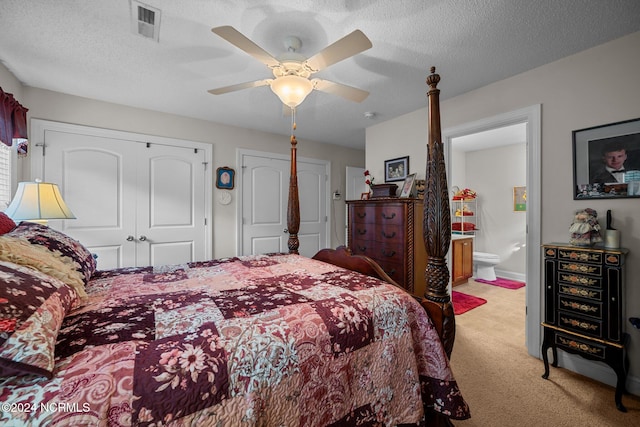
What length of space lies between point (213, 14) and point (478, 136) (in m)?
3.96

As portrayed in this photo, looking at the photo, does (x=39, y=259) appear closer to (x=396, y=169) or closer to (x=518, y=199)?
(x=396, y=169)

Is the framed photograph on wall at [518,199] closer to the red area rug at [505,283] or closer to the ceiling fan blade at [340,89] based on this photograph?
the red area rug at [505,283]

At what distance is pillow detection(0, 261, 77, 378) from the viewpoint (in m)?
0.62

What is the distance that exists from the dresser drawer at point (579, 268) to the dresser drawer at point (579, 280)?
0.02m

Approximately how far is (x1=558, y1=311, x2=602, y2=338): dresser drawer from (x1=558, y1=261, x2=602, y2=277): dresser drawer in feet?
1.01

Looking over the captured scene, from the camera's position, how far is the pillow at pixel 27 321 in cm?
62

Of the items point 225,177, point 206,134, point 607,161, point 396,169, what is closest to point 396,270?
point 396,169

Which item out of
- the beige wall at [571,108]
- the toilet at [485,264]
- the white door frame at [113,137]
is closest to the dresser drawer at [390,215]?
the beige wall at [571,108]

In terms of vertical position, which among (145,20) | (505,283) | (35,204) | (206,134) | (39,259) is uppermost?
(145,20)

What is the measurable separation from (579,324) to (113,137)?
4541 mm

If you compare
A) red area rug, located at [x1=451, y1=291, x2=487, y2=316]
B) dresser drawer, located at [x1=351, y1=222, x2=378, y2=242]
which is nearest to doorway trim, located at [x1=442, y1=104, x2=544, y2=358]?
red area rug, located at [x1=451, y1=291, x2=487, y2=316]

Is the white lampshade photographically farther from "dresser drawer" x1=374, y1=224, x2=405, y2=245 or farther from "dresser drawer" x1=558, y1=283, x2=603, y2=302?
"dresser drawer" x1=558, y1=283, x2=603, y2=302

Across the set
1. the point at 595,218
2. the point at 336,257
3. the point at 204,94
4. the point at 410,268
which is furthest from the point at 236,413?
the point at 204,94

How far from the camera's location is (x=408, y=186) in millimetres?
3018
